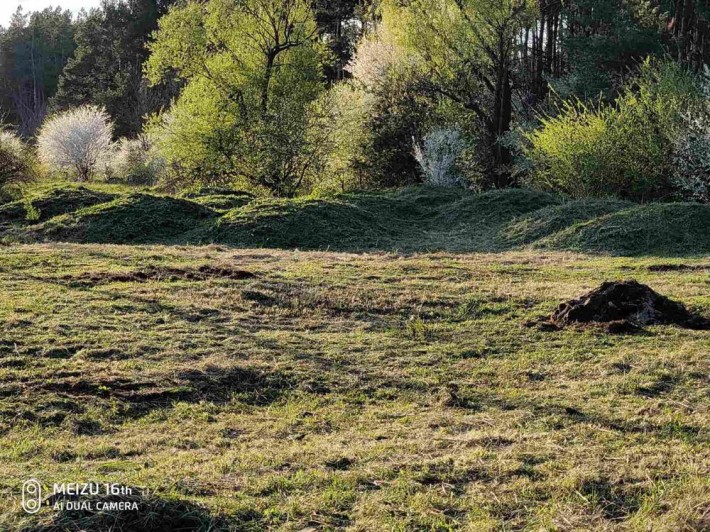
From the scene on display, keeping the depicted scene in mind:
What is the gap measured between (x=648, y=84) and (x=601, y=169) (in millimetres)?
3259

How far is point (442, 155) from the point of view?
2073 cm

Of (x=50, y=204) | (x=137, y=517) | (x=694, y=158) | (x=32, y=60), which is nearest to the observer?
(x=137, y=517)

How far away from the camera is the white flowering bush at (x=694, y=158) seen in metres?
15.2

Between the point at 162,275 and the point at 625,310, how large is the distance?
527cm

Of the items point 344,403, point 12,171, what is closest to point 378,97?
point 12,171

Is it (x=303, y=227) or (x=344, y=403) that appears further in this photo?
(x=303, y=227)

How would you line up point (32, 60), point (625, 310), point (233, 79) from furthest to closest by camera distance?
point (32, 60), point (233, 79), point (625, 310)

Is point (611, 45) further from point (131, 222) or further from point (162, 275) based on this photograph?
point (162, 275)

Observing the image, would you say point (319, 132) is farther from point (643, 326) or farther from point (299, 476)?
point (299, 476)

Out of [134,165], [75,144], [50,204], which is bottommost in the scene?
[50,204]

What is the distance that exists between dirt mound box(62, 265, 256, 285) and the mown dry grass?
2.2 inches

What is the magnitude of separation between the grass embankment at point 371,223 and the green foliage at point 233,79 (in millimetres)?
4582

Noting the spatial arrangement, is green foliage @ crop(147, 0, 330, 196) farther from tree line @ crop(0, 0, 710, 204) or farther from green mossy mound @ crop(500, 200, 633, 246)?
green mossy mound @ crop(500, 200, 633, 246)

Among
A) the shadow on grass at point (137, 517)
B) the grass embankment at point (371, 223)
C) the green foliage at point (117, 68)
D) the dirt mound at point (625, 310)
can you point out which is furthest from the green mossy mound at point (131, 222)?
the green foliage at point (117, 68)
